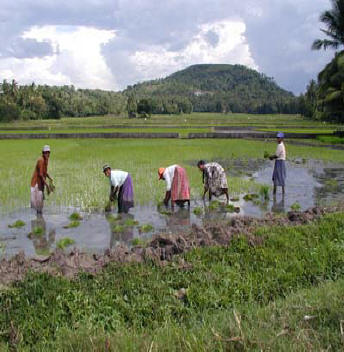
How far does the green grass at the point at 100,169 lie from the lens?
42.7ft

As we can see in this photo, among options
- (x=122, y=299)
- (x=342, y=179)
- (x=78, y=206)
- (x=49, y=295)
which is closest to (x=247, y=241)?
(x=122, y=299)

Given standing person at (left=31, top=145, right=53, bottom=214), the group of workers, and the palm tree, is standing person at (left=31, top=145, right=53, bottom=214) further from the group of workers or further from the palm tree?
A: the palm tree

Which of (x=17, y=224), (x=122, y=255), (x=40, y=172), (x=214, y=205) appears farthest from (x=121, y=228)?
(x=122, y=255)

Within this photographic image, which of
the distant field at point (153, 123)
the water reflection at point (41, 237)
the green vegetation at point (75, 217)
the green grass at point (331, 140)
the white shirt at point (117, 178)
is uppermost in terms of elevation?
the distant field at point (153, 123)

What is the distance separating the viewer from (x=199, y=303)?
5109 millimetres

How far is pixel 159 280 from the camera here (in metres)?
5.62

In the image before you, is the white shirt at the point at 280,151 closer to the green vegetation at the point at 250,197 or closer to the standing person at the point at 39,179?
the green vegetation at the point at 250,197

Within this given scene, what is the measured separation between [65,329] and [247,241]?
335 cm

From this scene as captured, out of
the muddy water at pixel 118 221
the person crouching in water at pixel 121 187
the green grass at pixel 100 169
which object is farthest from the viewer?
the green grass at pixel 100 169

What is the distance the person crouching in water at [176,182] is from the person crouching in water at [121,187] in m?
0.84

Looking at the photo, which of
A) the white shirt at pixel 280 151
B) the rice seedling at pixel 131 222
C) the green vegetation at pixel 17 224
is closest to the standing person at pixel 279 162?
the white shirt at pixel 280 151

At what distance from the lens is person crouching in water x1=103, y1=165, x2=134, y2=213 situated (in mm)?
9930

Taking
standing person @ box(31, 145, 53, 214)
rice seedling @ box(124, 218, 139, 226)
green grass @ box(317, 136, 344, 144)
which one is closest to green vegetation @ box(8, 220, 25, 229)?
standing person @ box(31, 145, 53, 214)

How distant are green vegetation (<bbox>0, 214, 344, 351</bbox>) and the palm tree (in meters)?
29.5
